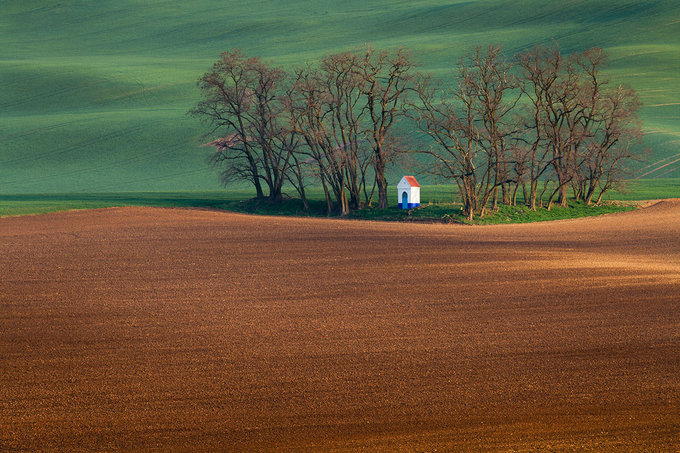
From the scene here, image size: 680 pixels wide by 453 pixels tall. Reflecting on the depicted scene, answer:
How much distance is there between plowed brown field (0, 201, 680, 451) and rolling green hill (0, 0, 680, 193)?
58174 millimetres

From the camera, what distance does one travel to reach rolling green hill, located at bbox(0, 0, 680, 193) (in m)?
86.3

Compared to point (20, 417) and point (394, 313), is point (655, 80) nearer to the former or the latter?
point (394, 313)

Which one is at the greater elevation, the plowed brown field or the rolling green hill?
the rolling green hill

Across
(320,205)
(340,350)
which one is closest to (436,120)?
(320,205)

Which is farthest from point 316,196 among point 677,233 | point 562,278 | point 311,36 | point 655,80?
point 311,36

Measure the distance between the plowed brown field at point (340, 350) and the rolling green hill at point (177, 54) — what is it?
58.2 meters

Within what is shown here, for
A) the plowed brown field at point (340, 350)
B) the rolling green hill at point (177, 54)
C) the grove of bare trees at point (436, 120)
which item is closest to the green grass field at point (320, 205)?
the grove of bare trees at point (436, 120)

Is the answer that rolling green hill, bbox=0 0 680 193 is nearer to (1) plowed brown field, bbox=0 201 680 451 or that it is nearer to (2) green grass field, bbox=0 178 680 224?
(2) green grass field, bbox=0 178 680 224

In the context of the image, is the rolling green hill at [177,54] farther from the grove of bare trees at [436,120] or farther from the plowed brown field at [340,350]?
the plowed brown field at [340,350]

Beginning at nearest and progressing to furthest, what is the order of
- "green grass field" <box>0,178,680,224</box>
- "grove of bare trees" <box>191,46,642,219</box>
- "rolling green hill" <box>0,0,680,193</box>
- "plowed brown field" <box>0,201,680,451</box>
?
"plowed brown field" <box>0,201,680,451</box>
"green grass field" <box>0,178,680,224</box>
"grove of bare trees" <box>191,46,642,219</box>
"rolling green hill" <box>0,0,680,193</box>

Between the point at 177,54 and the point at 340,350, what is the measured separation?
147069mm

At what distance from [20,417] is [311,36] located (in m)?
152

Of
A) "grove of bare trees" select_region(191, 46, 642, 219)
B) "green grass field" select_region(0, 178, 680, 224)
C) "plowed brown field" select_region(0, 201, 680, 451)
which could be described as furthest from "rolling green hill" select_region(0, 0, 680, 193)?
"plowed brown field" select_region(0, 201, 680, 451)

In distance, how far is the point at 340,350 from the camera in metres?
13.7
